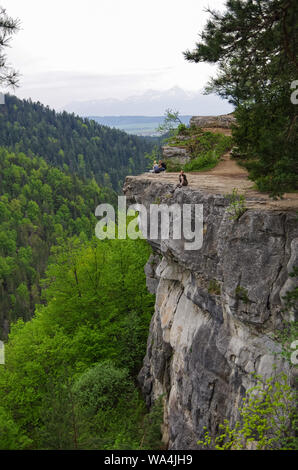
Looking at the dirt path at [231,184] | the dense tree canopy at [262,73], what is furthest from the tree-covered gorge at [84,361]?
the dense tree canopy at [262,73]

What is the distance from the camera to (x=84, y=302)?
2308 centimetres

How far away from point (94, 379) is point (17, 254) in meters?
85.6

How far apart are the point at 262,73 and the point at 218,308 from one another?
6883mm

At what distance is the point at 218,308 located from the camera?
11297mm

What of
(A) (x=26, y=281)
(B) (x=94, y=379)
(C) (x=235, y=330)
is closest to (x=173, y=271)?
(C) (x=235, y=330)

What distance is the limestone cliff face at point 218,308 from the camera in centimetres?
898

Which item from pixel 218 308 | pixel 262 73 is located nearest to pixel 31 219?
pixel 218 308

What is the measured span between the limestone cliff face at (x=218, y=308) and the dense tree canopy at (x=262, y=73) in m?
1.65

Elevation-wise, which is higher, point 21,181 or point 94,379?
point 21,181

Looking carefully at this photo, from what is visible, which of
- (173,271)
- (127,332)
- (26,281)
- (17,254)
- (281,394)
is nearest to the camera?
(281,394)

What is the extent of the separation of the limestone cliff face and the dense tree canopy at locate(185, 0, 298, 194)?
1.65 metres

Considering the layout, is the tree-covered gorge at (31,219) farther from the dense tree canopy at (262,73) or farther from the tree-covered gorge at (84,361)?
the dense tree canopy at (262,73)

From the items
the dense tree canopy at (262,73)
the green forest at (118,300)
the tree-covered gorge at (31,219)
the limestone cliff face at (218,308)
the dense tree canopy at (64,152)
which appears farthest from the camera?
the dense tree canopy at (64,152)
